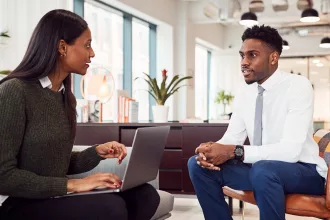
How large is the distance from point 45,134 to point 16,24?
3.85 meters

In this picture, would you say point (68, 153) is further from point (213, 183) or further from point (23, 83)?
point (213, 183)

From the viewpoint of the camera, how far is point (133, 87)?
884cm

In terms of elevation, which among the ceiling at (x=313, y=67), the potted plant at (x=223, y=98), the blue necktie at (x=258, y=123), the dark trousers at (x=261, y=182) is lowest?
the dark trousers at (x=261, y=182)

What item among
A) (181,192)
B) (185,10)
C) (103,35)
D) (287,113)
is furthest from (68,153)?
(185,10)

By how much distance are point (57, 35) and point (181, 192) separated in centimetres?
275

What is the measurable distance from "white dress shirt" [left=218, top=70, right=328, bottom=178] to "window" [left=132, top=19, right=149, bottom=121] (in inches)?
242

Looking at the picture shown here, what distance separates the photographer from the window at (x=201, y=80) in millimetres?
11859

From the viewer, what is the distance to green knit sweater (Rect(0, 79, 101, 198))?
5.05 ft

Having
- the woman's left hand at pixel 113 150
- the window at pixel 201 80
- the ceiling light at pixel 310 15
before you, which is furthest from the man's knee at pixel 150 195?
the window at pixel 201 80

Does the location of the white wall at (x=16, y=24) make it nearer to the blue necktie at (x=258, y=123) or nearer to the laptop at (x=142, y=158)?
the blue necktie at (x=258, y=123)

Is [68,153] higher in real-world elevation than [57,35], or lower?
lower

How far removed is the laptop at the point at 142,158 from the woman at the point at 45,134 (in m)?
0.05

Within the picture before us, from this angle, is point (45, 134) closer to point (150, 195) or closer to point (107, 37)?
point (150, 195)

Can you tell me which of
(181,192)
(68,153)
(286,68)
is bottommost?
(181,192)
